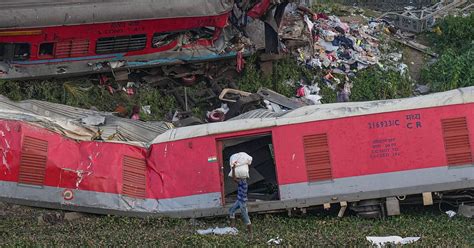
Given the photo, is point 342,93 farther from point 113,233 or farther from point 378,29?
point 113,233

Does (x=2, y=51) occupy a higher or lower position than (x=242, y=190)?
higher

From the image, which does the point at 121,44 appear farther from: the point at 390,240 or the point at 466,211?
the point at 390,240

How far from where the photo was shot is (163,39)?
688 inches

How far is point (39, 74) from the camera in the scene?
16656 millimetres

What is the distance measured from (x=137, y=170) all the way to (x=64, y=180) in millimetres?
1223

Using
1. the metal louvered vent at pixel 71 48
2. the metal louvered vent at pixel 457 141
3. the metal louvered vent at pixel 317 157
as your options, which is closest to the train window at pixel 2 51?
the metal louvered vent at pixel 71 48

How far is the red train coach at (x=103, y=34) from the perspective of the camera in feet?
52.3

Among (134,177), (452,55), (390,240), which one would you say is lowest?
(390,240)

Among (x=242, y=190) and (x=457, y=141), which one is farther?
(x=457, y=141)

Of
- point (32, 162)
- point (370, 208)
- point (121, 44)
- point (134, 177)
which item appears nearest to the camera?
point (370, 208)

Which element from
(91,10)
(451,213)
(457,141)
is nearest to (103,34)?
(91,10)

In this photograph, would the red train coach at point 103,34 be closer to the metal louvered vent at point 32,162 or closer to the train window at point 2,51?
the train window at point 2,51

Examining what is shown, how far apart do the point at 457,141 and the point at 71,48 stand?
8.22 metres

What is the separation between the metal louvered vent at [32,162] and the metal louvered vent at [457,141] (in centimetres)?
657
